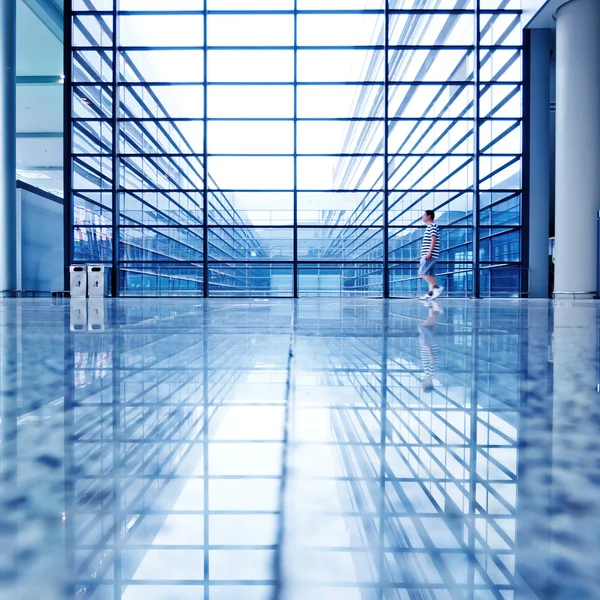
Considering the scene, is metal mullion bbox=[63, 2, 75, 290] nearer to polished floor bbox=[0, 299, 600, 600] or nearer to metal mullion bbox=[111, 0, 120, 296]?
metal mullion bbox=[111, 0, 120, 296]

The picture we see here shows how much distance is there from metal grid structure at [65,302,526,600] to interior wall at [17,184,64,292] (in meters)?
17.4

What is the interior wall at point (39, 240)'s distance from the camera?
643 inches

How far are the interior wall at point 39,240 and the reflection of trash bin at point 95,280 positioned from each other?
6.55m

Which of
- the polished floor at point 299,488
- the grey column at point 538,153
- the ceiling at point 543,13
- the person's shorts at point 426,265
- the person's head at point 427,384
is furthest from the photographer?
the grey column at point 538,153

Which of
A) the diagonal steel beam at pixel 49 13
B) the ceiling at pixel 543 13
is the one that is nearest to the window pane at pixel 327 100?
the ceiling at pixel 543 13

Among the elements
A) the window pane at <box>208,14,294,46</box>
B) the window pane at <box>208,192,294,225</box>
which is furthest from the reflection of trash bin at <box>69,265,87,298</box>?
the window pane at <box>208,14,294,46</box>

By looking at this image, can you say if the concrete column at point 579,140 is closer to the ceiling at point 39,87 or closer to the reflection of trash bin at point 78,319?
the reflection of trash bin at point 78,319

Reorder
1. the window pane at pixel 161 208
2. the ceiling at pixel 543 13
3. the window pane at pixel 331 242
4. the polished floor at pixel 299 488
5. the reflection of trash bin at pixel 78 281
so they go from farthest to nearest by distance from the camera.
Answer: the window pane at pixel 161 208 < the window pane at pixel 331 242 < the reflection of trash bin at pixel 78 281 < the ceiling at pixel 543 13 < the polished floor at pixel 299 488

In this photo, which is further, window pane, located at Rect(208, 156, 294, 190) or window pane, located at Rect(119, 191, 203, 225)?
window pane, located at Rect(119, 191, 203, 225)

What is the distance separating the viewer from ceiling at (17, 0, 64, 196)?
12859mm

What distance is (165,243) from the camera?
12836 mm

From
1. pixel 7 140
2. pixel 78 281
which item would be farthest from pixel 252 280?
pixel 7 140

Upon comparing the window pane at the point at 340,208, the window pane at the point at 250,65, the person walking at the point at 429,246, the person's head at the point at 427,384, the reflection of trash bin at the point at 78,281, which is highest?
the window pane at the point at 250,65

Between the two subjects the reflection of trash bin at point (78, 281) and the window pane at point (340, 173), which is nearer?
the reflection of trash bin at point (78, 281)
